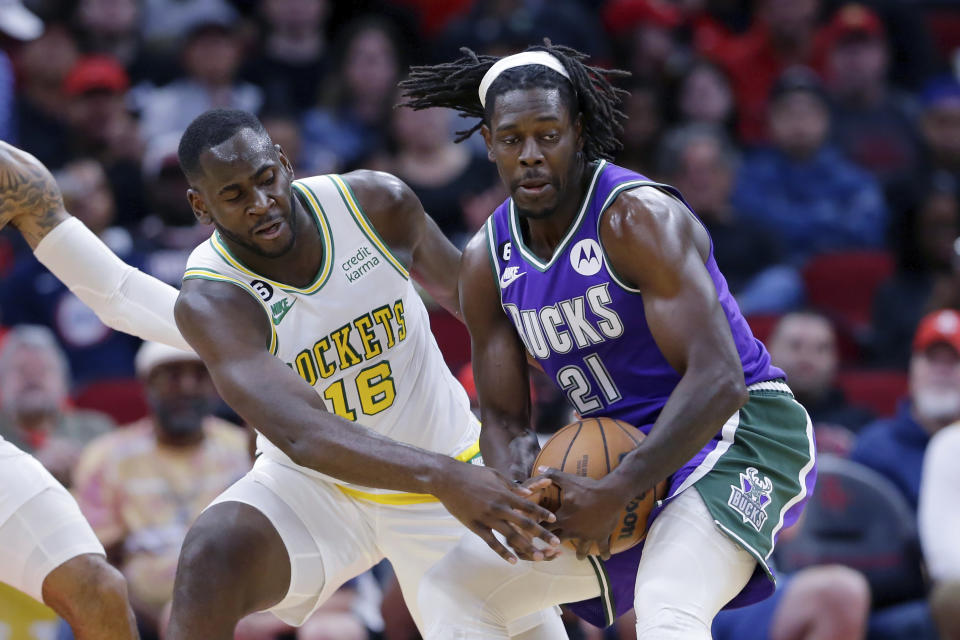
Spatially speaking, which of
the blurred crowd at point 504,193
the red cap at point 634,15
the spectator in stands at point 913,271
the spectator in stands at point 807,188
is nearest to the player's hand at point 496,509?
the blurred crowd at point 504,193

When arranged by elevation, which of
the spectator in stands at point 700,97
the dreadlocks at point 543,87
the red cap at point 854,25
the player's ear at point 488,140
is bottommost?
the spectator in stands at point 700,97

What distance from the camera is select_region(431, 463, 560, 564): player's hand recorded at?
3754 mm

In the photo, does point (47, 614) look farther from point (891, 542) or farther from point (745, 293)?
point (745, 293)

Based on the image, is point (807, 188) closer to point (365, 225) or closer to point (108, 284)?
point (365, 225)

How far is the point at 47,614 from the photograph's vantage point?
5.89m

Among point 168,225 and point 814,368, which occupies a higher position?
point 168,225

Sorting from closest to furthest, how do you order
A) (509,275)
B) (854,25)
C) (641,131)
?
(509,275) < (641,131) < (854,25)

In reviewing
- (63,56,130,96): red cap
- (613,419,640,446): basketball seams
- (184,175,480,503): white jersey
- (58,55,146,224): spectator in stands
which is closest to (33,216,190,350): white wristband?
(184,175,480,503): white jersey

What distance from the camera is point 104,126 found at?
8977 mm

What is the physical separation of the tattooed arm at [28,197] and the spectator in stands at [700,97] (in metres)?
5.89

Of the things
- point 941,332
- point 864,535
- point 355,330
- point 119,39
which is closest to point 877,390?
point 941,332

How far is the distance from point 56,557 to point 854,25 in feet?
25.5

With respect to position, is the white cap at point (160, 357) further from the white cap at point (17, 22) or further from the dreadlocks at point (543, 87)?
the white cap at point (17, 22)

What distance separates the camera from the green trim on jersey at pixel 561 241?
410 centimetres
